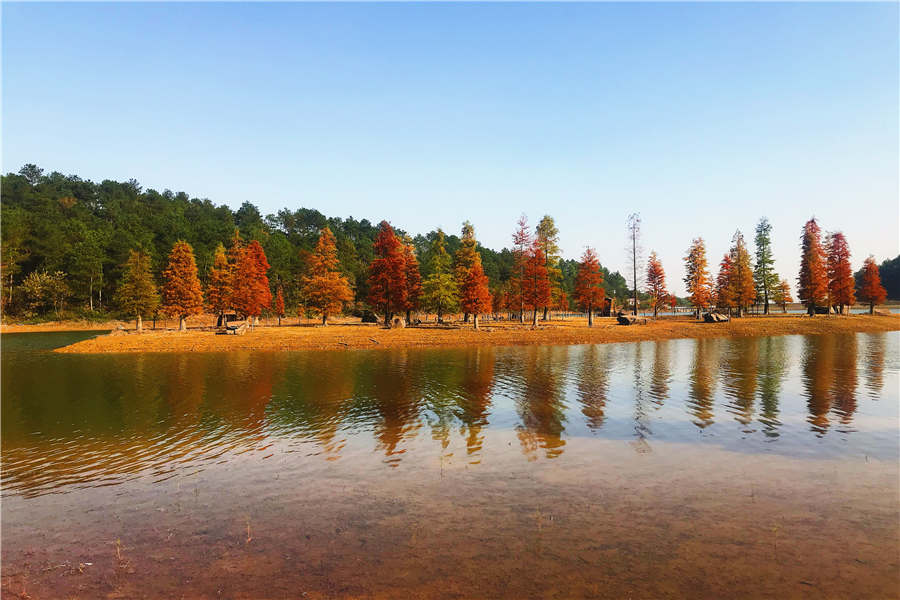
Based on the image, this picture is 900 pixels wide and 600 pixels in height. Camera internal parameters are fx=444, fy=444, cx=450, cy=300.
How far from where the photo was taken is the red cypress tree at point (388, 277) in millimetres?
64375

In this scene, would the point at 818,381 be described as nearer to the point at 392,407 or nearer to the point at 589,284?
the point at 392,407

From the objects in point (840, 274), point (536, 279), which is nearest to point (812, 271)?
point (840, 274)

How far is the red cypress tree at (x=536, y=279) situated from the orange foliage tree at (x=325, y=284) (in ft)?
93.3

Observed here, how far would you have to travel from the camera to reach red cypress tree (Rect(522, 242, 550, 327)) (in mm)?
67312

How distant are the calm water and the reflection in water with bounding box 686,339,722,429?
27 cm

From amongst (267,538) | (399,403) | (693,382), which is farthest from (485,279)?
(267,538)

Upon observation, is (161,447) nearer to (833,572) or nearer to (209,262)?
(833,572)

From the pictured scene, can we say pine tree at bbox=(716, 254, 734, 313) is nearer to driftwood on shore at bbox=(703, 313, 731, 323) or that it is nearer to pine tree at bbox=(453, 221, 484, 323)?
driftwood on shore at bbox=(703, 313, 731, 323)

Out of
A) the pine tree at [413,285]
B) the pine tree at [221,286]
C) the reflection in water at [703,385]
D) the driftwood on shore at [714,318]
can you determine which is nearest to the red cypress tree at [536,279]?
the pine tree at [413,285]

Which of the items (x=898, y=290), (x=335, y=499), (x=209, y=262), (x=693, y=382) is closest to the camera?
(x=335, y=499)

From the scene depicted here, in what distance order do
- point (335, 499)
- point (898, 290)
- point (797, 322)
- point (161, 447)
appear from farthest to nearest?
1. point (898, 290)
2. point (797, 322)
3. point (161, 447)
4. point (335, 499)

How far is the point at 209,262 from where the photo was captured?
111125mm

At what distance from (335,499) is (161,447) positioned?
27.1 ft

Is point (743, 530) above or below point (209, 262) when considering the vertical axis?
below
